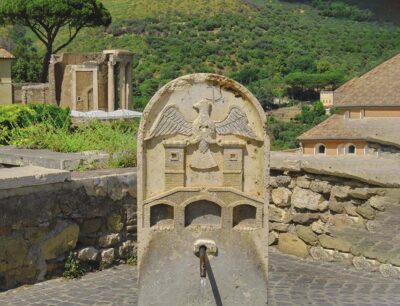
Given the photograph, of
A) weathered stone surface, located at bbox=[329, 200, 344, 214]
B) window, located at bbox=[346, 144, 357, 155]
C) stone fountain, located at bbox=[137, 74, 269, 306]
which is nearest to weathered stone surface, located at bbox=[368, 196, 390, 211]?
weathered stone surface, located at bbox=[329, 200, 344, 214]

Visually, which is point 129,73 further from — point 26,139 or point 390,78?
point 26,139

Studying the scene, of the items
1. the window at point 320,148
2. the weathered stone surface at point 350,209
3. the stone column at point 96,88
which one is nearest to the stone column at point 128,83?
the stone column at point 96,88

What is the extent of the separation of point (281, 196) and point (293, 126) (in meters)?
28.8

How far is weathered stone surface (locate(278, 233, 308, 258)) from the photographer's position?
6.32 metres

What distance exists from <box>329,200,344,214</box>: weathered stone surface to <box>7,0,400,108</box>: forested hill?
31.9m

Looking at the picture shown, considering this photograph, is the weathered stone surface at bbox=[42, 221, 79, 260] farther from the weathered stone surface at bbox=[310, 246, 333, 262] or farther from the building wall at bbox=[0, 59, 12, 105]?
the building wall at bbox=[0, 59, 12, 105]

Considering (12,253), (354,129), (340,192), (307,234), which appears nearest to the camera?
(12,253)

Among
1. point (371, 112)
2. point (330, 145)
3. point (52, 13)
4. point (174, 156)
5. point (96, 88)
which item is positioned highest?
point (52, 13)

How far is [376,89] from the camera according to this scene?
60.4 feet

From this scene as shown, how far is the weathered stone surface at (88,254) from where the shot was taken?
18.6 feet

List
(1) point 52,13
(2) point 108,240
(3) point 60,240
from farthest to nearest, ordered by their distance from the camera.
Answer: (1) point 52,13 < (2) point 108,240 < (3) point 60,240

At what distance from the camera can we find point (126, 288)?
5.30 m

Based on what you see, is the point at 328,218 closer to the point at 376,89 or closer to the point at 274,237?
the point at 274,237

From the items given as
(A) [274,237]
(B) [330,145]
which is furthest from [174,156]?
(B) [330,145]
